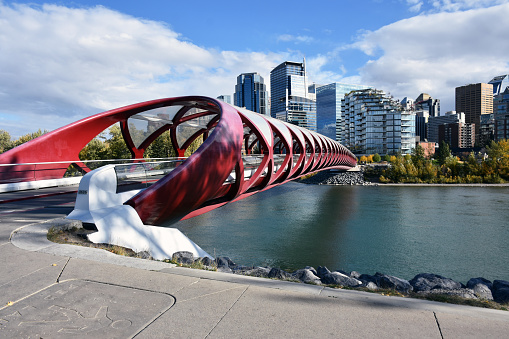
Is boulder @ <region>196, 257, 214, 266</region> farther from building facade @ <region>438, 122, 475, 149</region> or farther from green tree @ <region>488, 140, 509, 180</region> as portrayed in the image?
building facade @ <region>438, 122, 475, 149</region>

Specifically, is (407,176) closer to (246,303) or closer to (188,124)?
(188,124)

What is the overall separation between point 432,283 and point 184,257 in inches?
242

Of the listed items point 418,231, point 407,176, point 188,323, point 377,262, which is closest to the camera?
point 188,323

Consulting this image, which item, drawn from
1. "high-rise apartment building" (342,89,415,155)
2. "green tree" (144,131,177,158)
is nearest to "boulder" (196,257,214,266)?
"green tree" (144,131,177,158)

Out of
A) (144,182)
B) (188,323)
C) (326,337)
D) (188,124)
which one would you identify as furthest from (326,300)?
(188,124)

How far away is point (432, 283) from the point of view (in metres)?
8.04

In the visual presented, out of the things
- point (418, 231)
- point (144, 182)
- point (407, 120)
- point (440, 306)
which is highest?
point (407, 120)

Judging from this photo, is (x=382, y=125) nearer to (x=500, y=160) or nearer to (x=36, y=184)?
(x=500, y=160)

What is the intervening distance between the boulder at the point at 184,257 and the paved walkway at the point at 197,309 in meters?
3.21

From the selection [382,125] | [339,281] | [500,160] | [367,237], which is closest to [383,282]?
[339,281]

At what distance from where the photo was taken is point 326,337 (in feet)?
8.98

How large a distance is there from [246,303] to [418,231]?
20018 millimetres

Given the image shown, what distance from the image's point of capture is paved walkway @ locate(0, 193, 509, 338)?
112 inches

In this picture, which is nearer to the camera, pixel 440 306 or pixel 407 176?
pixel 440 306
